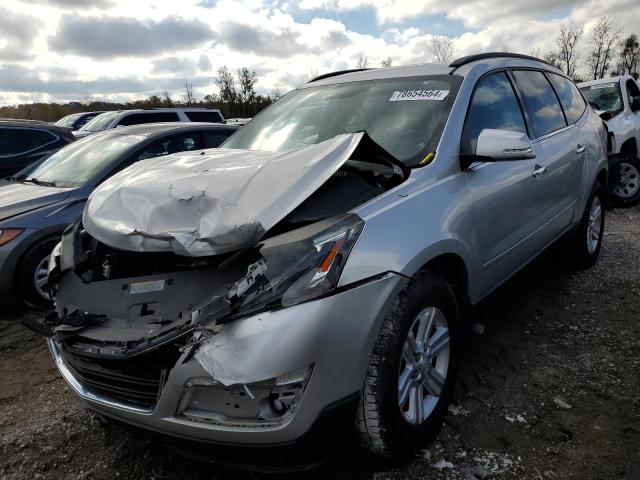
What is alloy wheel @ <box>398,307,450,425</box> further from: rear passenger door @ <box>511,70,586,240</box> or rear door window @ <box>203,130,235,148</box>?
rear door window @ <box>203,130,235,148</box>

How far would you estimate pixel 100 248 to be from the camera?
7.99ft

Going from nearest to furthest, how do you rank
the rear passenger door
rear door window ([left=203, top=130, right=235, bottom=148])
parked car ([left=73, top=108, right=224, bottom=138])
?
1. the rear passenger door
2. rear door window ([left=203, top=130, right=235, bottom=148])
3. parked car ([left=73, top=108, right=224, bottom=138])

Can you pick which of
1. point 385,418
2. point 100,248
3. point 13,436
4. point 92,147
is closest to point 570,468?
point 385,418

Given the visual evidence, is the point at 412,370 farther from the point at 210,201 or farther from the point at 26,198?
the point at 26,198

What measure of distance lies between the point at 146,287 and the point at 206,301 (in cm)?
36

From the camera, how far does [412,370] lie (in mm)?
2117

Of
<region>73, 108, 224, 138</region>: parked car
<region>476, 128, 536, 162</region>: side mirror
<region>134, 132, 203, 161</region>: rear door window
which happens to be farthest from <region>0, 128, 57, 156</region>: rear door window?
<region>476, 128, 536, 162</region>: side mirror

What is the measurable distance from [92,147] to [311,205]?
153 inches

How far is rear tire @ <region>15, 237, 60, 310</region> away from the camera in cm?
406

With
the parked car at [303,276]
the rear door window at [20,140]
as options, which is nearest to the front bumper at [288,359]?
the parked car at [303,276]

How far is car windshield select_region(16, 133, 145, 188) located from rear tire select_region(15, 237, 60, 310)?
67cm

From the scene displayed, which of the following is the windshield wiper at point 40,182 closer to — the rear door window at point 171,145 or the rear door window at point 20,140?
the rear door window at point 171,145

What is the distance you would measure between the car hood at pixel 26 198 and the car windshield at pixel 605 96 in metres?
7.71

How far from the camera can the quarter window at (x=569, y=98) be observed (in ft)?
13.4
